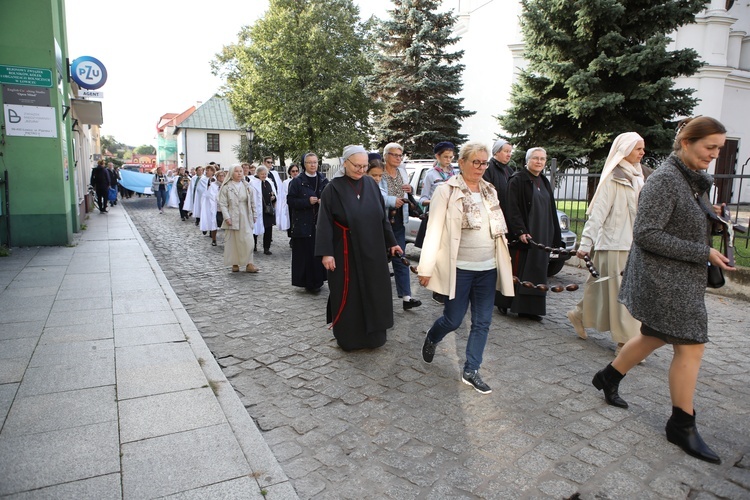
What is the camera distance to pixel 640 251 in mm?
3389

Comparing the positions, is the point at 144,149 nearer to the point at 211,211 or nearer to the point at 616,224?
the point at 211,211

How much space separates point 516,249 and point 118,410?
4499mm

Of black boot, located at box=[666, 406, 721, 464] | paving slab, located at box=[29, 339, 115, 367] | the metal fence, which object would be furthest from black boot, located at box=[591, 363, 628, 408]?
the metal fence

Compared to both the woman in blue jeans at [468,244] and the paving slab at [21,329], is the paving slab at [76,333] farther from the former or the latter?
the woman in blue jeans at [468,244]

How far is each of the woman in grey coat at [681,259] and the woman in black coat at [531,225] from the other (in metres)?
2.54

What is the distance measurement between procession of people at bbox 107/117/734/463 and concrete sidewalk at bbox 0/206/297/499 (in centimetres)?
161

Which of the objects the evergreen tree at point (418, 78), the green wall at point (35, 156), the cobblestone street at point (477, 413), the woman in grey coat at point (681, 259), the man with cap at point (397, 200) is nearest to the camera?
the cobblestone street at point (477, 413)

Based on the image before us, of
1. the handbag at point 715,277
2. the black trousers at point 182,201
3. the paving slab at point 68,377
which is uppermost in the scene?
the handbag at point 715,277

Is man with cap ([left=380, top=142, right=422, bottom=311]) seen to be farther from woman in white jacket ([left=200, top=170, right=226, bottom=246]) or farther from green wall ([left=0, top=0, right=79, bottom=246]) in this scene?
green wall ([left=0, top=0, right=79, bottom=246])

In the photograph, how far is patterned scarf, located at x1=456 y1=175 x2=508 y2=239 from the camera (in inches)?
155

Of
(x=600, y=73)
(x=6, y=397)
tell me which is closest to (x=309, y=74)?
(x=600, y=73)

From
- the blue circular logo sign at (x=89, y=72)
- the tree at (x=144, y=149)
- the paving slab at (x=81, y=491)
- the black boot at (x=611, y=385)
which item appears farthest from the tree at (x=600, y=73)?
the tree at (x=144, y=149)

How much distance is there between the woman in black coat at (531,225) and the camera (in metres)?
5.84

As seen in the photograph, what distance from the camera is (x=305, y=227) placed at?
775cm
